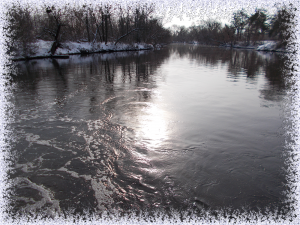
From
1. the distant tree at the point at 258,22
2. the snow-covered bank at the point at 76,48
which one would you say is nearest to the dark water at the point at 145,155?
the snow-covered bank at the point at 76,48

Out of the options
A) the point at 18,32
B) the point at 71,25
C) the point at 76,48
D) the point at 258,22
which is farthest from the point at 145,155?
the point at 258,22

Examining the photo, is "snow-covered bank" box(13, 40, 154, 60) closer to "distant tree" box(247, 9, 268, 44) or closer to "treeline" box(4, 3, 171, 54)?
"treeline" box(4, 3, 171, 54)

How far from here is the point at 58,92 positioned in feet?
28.8

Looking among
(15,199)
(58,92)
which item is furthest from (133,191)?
(58,92)

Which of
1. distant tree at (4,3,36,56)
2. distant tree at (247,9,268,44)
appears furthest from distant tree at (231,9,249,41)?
distant tree at (4,3,36,56)

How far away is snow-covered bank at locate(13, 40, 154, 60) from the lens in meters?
27.2

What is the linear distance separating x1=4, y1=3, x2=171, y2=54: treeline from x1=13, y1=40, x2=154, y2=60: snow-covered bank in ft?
3.28

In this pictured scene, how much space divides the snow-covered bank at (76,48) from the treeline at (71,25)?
3.28 feet

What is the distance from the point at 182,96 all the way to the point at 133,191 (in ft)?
19.1

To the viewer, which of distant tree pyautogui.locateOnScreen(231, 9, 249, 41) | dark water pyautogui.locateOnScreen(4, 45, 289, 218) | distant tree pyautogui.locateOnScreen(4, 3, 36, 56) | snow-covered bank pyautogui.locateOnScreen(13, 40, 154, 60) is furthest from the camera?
distant tree pyautogui.locateOnScreen(231, 9, 249, 41)

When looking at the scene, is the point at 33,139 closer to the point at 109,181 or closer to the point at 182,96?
the point at 109,181

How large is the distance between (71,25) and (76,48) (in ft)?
33.1

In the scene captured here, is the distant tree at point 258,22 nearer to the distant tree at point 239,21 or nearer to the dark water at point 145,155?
the distant tree at point 239,21

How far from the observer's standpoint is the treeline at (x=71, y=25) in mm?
23239
